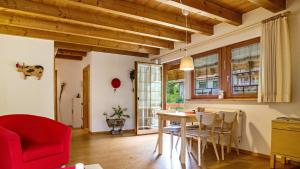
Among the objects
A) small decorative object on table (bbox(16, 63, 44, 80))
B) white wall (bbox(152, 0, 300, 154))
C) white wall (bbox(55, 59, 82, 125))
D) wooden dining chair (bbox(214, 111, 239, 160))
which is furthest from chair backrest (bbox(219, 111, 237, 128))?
white wall (bbox(55, 59, 82, 125))

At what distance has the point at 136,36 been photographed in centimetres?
495

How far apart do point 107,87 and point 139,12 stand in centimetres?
315

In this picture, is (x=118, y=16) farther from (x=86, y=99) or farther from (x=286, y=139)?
(x=86, y=99)

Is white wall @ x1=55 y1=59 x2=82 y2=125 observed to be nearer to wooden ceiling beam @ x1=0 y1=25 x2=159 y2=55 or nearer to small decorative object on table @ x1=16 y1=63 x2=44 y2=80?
wooden ceiling beam @ x1=0 y1=25 x2=159 y2=55

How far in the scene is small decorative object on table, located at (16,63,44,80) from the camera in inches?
167

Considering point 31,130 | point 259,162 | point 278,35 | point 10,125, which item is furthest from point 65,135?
point 278,35

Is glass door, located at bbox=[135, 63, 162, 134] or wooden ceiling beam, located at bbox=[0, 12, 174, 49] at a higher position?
wooden ceiling beam, located at bbox=[0, 12, 174, 49]

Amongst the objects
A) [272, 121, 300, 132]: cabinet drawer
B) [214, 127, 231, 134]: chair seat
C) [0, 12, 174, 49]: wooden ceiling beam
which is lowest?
[214, 127, 231, 134]: chair seat

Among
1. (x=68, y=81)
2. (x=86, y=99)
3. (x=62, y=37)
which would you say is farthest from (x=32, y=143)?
(x=68, y=81)

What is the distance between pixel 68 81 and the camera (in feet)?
23.5

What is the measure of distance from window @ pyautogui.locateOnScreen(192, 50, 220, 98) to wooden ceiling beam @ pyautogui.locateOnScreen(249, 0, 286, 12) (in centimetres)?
140

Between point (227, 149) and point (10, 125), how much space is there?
354 centimetres

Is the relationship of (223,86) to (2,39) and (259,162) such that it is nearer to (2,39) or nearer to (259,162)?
(259,162)

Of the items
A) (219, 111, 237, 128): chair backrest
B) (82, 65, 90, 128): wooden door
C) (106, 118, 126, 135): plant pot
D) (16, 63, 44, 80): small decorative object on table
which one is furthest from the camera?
(82, 65, 90, 128): wooden door
